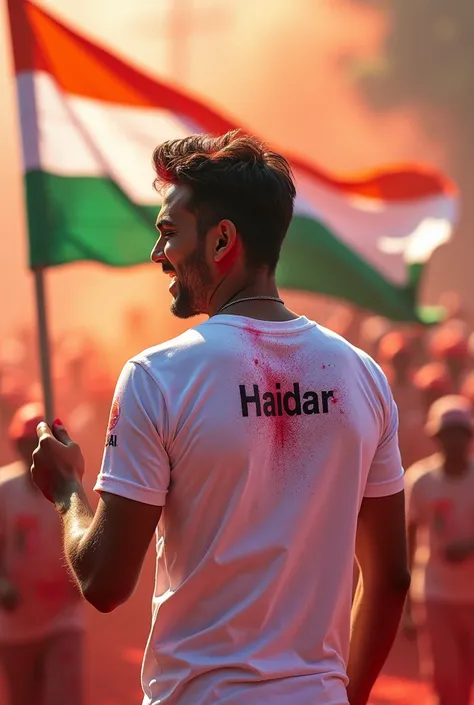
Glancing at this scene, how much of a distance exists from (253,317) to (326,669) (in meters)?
0.64

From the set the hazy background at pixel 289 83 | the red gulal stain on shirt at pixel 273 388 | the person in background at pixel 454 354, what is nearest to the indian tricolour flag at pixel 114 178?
the person in background at pixel 454 354

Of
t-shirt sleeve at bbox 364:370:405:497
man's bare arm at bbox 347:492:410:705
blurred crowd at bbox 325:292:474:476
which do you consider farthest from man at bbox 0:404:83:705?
t-shirt sleeve at bbox 364:370:405:497

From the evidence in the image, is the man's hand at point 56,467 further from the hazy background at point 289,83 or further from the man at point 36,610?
the hazy background at point 289,83

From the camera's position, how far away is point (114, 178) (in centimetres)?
673

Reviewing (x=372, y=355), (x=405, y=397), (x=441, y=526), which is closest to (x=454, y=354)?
(x=372, y=355)

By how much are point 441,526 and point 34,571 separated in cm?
216

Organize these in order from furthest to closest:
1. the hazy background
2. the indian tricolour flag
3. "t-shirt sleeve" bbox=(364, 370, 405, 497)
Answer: the hazy background, the indian tricolour flag, "t-shirt sleeve" bbox=(364, 370, 405, 497)

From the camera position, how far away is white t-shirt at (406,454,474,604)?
6957 millimetres

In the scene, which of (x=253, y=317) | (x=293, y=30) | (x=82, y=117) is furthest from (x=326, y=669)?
(x=293, y=30)

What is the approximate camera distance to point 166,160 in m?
2.47

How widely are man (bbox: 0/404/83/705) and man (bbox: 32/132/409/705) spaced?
3797 mm

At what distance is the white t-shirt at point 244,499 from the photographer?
2.25 meters

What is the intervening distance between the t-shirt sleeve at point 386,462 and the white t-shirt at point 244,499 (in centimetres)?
12

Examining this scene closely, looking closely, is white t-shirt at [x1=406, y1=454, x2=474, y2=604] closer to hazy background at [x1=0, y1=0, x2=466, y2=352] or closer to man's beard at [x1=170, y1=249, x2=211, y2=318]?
man's beard at [x1=170, y1=249, x2=211, y2=318]
